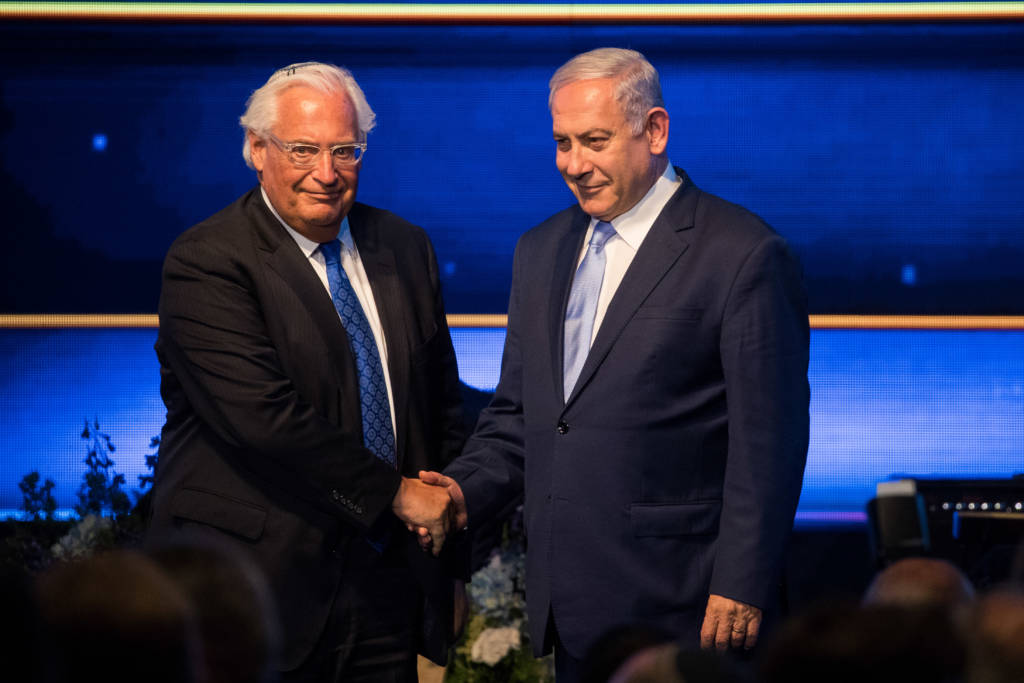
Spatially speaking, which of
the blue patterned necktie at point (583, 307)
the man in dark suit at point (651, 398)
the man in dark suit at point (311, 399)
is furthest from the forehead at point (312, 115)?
the blue patterned necktie at point (583, 307)

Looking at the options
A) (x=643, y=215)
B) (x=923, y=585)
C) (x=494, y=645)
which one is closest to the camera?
(x=923, y=585)

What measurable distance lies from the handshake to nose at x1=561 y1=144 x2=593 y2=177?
2.11 feet

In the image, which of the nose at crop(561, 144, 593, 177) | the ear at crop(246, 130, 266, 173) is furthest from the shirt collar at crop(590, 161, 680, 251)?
the ear at crop(246, 130, 266, 173)

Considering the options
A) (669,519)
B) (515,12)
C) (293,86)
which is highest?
(515,12)

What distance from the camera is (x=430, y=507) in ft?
7.57

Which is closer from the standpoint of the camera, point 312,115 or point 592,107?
point 592,107

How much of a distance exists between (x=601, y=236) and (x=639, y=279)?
169mm

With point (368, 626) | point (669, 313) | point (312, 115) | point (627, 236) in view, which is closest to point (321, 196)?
point (312, 115)

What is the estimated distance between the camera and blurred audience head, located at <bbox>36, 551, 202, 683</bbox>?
2.82 ft

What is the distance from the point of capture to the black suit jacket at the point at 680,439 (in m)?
2.06

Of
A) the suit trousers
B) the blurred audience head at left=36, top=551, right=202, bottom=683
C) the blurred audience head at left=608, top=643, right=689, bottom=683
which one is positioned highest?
the blurred audience head at left=36, top=551, right=202, bottom=683

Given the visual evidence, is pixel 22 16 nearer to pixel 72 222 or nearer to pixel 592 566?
pixel 72 222

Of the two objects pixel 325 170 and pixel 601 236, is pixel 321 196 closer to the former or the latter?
pixel 325 170

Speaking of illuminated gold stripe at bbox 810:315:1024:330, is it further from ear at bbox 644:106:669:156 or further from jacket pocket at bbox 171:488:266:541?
jacket pocket at bbox 171:488:266:541
